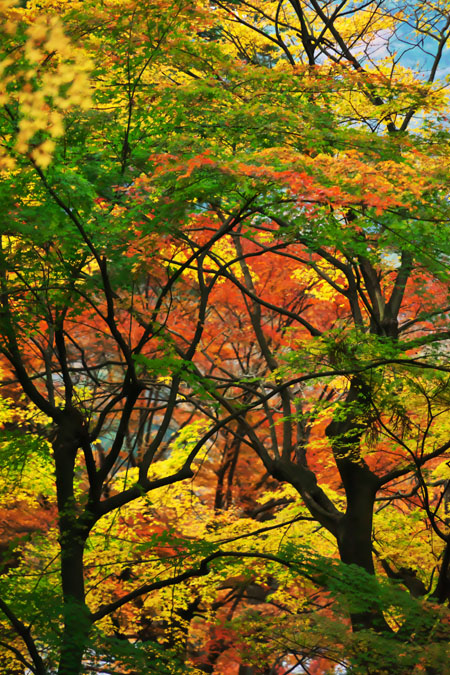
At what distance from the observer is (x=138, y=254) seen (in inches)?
254

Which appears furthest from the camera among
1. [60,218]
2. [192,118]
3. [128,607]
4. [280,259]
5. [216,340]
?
[216,340]

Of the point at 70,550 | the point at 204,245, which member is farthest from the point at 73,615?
the point at 204,245

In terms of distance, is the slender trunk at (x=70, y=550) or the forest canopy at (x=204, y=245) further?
the forest canopy at (x=204, y=245)

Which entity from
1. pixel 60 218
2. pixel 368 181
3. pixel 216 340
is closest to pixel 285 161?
pixel 368 181

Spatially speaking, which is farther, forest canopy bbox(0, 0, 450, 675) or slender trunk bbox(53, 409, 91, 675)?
forest canopy bbox(0, 0, 450, 675)

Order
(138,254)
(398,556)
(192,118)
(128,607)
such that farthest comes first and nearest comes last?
(128,607), (398,556), (192,118), (138,254)

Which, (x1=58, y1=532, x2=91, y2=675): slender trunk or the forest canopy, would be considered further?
the forest canopy

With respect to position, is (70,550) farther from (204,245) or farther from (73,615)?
(204,245)

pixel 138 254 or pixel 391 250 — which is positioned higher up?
pixel 391 250

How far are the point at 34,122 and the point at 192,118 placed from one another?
2.29 metres

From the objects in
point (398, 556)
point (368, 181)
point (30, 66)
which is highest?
point (30, 66)

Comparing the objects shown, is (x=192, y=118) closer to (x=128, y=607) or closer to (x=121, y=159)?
(x=121, y=159)

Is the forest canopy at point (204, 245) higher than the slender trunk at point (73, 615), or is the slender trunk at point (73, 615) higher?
the forest canopy at point (204, 245)

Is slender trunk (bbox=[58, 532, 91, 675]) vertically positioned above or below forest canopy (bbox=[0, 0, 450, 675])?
below
